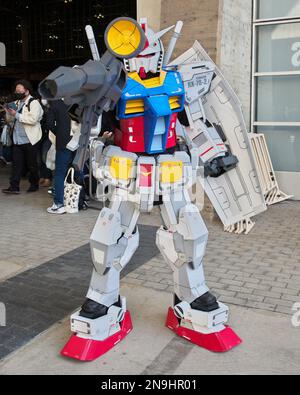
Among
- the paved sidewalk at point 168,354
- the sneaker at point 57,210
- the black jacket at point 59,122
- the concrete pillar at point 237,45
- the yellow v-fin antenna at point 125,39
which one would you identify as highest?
the concrete pillar at point 237,45

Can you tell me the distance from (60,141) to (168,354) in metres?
4.01

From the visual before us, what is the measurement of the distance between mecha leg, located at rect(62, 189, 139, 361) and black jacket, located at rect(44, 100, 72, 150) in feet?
11.4

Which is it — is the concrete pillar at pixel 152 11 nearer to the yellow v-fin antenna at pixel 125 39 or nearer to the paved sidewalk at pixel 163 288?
the paved sidewalk at pixel 163 288

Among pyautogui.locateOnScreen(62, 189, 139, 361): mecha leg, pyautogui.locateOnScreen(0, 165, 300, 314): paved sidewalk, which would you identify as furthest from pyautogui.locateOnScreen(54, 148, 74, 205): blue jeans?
pyautogui.locateOnScreen(62, 189, 139, 361): mecha leg

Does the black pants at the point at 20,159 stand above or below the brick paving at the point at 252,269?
above

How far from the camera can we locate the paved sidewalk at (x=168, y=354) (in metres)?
2.59

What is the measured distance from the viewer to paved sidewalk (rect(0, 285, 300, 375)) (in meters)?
2.59

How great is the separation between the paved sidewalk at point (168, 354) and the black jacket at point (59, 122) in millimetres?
3443

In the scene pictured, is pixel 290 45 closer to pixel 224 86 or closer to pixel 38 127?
pixel 224 86

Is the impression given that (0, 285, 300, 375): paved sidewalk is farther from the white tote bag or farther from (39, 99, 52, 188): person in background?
(39, 99, 52, 188): person in background

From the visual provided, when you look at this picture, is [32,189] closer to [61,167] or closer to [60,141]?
[61,167]

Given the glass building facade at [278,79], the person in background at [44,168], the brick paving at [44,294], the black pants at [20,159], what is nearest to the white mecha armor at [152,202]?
the brick paving at [44,294]

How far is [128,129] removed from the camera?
277cm

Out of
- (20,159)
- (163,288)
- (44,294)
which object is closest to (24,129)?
(20,159)
